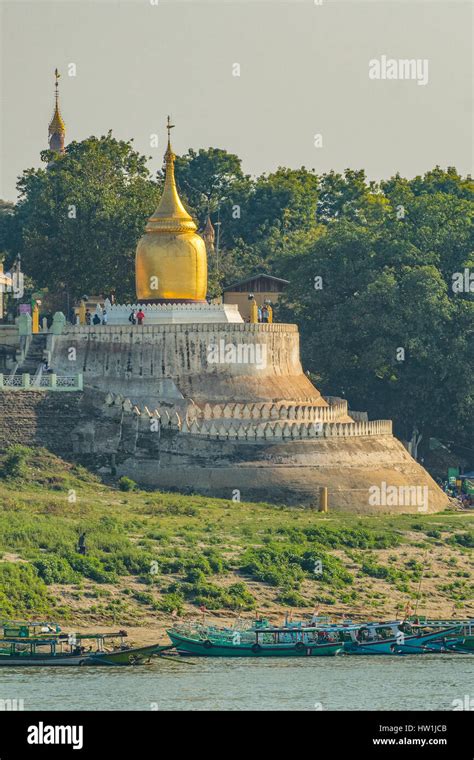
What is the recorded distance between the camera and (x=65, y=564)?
87.8 m

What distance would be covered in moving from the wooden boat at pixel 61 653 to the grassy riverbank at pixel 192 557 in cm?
300

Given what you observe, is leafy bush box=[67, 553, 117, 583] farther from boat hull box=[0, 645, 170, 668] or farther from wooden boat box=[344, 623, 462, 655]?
wooden boat box=[344, 623, 462, 655]

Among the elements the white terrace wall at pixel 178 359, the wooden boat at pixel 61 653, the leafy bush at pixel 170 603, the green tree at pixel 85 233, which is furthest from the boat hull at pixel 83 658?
the green tree at pixel 85 233

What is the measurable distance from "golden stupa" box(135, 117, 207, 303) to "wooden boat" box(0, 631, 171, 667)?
32286 millimetres

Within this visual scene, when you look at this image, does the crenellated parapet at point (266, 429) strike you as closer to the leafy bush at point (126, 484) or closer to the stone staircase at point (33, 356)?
the leafy bush at point (126, 484)

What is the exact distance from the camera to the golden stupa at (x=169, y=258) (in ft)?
364

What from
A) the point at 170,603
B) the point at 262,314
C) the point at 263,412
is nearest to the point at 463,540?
the point at 263,412

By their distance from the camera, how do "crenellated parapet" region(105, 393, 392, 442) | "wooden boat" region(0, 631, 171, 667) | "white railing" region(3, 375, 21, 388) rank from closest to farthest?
"wooden boat" region(0, 631, 171, 667) < "crenellated parapet" region(105, 393, 392, 442) < "white railing" region(3, 375, 21, 388)

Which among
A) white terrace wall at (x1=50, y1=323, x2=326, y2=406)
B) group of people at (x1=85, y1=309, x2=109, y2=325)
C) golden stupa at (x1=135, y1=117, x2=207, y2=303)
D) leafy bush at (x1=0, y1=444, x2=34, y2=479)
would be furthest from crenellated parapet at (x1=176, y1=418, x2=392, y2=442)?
golden stupa at (x1=135, y1=117, x2=207, y2=303)

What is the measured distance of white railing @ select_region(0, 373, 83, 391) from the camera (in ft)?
344

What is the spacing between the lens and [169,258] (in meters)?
111

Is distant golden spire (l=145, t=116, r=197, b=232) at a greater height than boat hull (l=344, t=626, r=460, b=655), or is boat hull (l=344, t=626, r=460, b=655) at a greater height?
distant golden spire (l=145, t=116, r=197, b=232)
